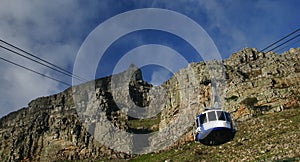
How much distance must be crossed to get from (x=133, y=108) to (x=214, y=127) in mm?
138479

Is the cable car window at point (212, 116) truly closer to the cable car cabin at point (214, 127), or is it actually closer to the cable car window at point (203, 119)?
the cable car cabin at point (214, 127)

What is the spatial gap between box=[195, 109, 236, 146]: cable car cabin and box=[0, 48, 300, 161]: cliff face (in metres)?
44.4

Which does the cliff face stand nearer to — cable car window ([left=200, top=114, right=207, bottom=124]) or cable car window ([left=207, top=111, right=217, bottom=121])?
cable car window ([left=200, top=114, right=207, bottom=124])

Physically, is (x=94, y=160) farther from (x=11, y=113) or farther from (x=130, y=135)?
(x=11, y=113)

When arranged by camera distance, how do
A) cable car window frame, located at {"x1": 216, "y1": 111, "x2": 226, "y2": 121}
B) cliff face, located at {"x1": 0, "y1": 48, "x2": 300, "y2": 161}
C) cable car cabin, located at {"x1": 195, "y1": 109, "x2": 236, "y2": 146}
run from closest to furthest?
cable car cabin, located at {"x1": 195, "y1": 109, "x2": 236, "y2": 146}, cable car window frame, located at {"x1": 216, "y1": 111, "x2": 226, "y2": 121}, cliff face, located at {"x1": 0, "y1": 48, "x2": 300, "y2": 161}

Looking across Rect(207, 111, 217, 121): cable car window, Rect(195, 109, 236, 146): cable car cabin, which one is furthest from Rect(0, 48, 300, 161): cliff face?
Rect(207, 111, 217, 121): cable car window

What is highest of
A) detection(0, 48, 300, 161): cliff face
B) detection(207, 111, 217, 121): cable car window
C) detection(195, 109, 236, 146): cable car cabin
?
detection(0, 48, 300, 161): cliff face

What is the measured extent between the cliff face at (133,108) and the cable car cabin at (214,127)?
44.4 metres

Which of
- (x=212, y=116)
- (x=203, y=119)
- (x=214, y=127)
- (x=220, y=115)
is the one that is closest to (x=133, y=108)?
(x=203, y=119)

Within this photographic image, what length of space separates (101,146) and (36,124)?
4387 cm

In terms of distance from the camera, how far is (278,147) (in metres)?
40.2

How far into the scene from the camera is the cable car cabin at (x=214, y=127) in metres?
26.8

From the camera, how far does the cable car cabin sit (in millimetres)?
26828

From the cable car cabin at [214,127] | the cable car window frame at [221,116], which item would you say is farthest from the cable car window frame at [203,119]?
the cable car window frame at [221,116]
